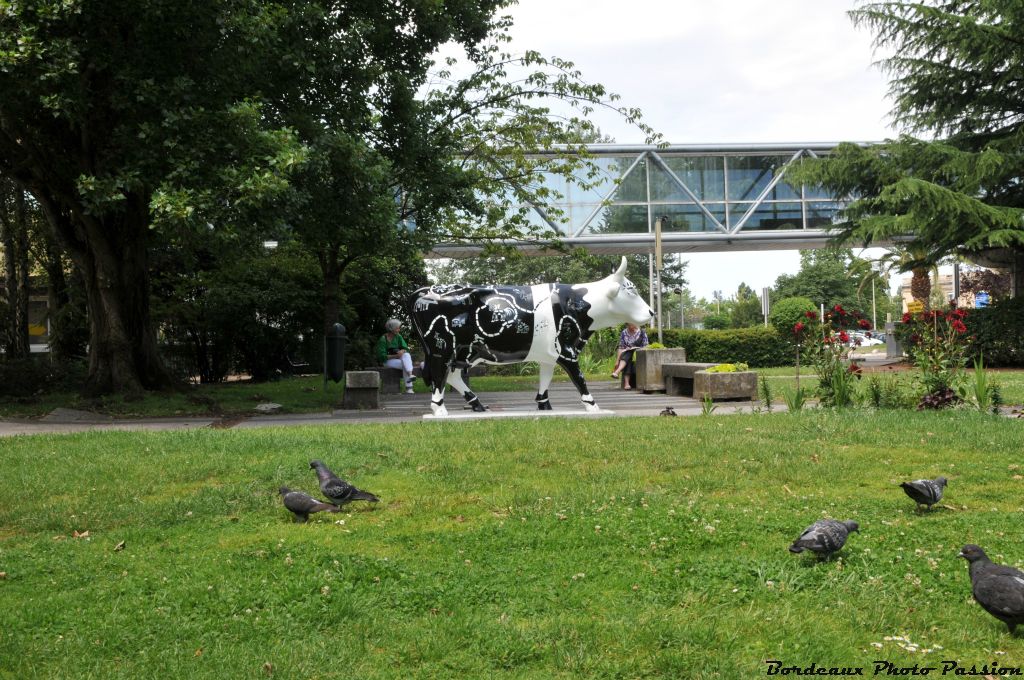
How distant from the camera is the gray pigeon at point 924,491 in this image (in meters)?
6.04

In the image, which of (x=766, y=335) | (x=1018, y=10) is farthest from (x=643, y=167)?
(x=1018, y=10)

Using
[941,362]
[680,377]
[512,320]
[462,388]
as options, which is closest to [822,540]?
[512,320]

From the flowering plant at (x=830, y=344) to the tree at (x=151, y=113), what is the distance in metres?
7.87

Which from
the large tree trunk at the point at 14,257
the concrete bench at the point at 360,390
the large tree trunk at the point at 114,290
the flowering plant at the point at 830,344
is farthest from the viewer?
the large tree trunk at the point at 14,257

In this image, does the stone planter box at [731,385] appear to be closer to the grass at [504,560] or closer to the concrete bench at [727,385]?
the concrete bench at [727,385]

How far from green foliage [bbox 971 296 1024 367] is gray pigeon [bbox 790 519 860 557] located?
21259 millimetres

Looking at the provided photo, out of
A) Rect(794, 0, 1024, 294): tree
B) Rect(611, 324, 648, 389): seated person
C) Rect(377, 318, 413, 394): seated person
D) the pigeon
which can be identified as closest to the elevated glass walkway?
Rect(794, 0, 1024, 294): tree

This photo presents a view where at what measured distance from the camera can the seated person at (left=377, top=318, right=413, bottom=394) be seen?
18703mm

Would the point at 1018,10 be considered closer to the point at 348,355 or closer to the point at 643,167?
the point at 643,167

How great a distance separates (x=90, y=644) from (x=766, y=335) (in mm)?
26222

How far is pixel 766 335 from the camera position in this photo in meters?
28.1

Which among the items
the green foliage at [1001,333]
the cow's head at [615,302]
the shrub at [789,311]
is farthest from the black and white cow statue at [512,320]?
the shrub at [789,311]

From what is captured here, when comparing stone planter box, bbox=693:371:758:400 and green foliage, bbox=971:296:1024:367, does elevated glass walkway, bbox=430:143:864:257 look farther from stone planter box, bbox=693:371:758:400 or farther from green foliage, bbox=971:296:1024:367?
stone planter box, bbox=693:371:758:400

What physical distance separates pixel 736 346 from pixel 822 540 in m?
23.5
